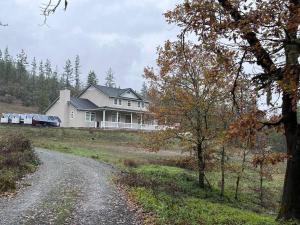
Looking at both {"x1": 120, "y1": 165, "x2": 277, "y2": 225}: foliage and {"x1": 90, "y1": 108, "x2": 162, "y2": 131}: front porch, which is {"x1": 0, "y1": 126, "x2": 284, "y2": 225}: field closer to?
{"x1": 120, "y1": 165, "x2": 277, "y2": 225}: foliage

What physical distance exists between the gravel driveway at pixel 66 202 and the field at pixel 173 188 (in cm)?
101

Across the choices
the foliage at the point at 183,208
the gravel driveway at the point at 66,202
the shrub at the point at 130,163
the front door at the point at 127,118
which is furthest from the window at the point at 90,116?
the gravel driveway at the point at 66,202

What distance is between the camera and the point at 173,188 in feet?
75.0

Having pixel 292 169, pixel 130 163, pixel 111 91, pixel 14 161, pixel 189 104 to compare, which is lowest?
pixel 130 163

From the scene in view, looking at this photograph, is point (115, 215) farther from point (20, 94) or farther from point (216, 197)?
point (20, 94)

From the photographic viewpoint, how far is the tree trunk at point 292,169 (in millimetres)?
13570

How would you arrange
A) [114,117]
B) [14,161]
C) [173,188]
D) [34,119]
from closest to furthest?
[173,188] → [14,161] → [34,119] → [114,117]

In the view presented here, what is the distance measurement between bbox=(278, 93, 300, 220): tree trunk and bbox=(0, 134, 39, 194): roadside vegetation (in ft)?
35.6

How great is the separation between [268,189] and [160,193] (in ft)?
62.5

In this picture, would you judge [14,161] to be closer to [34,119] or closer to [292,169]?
[292,169]

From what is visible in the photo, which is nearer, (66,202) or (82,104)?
(66,202)

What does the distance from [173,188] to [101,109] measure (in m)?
47.4

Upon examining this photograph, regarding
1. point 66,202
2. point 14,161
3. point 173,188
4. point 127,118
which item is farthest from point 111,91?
point 66,202

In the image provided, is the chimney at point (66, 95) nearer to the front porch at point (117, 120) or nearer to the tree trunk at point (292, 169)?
the front porch at point (117, 120)
